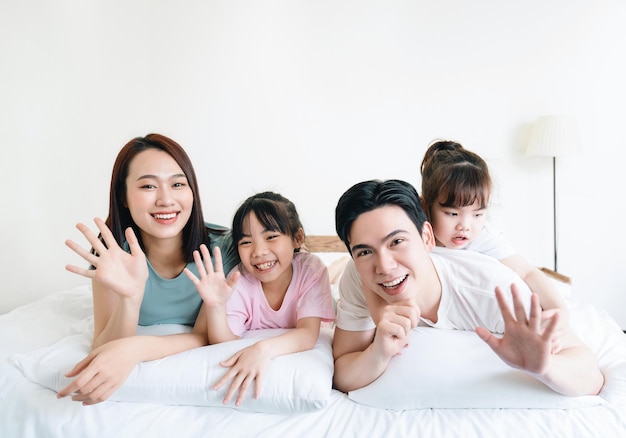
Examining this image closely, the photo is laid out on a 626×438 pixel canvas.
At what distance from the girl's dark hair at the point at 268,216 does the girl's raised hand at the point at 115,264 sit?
29 centimetres

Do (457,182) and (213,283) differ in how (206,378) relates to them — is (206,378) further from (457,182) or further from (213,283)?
(457,182)

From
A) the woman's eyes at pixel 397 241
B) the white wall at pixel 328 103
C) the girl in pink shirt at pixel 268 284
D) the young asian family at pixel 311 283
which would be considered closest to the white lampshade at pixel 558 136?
the white wall at pixel 328 103

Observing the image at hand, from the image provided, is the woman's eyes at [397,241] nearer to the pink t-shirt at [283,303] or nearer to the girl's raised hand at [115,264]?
the pink t-shirt at [283,303]

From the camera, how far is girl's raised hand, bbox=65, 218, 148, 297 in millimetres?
1139

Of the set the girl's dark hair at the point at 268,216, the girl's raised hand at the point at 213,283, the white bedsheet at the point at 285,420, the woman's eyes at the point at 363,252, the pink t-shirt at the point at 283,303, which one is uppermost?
the girl's dark hair at the point at 268,216

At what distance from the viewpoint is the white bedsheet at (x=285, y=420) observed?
3.14ft

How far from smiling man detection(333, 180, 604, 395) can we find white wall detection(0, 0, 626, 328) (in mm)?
1877

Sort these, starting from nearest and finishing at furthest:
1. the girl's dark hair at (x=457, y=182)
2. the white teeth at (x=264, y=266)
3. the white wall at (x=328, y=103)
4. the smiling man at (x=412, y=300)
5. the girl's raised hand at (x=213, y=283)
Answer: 1. the smiling man at (x=412, y=300)
2. the girl's raised hand at (x=213, y=283)
3. the white teeth at (x=264, y=266)
4. the girl's dark hair at (x=457, y=182)
5. the white wall at (x=328, y=103)

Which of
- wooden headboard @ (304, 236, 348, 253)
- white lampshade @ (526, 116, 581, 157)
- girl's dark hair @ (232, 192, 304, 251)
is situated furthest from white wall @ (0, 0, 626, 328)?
girl's dark hair @ (232, 192, 304, 251)

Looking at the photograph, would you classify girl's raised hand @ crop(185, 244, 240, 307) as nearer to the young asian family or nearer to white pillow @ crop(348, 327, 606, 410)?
the young asian family

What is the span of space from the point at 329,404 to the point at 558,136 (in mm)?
2481

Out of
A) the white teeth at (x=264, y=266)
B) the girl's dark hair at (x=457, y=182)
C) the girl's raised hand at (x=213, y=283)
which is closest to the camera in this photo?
the girl's raised hand at (x=213, y=283)

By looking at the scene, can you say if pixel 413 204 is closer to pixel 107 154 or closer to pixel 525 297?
pixel 525 297

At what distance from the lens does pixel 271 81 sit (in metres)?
3.02
